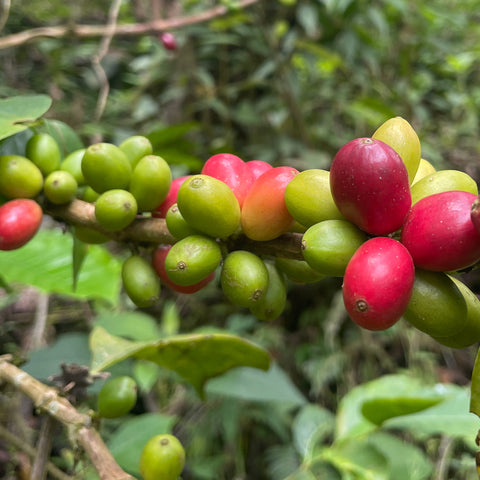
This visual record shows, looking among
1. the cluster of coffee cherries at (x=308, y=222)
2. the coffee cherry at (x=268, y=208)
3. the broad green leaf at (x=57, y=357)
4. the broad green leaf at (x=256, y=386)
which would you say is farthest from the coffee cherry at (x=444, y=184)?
the broad green leaf at (x=256, y=386)

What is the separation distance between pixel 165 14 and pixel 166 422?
2.77 meters

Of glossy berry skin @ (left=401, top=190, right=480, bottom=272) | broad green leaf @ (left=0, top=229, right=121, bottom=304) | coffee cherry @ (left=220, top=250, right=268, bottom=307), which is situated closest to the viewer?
glossy berry skin @ (left=401, top=190, right=480, bottom=272)

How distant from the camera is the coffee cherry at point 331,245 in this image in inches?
17.7

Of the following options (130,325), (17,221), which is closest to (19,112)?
(17,221)

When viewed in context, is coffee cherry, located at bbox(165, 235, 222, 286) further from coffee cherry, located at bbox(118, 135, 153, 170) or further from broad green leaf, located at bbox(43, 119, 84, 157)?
broad green leaf, located at bbox(43, 119, 84, 157)

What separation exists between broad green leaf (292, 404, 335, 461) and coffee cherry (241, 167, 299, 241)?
124 cm

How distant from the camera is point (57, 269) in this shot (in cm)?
122

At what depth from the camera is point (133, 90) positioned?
10.6ft

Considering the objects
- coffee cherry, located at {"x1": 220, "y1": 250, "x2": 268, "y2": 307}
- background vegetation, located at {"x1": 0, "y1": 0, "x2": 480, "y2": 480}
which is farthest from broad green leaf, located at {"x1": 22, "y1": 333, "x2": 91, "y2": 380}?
coffee cherry, located at {"x1": 220, "y1": 250, "x2": 268, "y2": 307}

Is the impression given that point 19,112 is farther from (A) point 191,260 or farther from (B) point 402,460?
(B) point 402,460

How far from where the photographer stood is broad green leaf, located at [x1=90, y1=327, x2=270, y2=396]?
0.74 metres

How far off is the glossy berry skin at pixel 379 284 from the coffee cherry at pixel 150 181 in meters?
0.31

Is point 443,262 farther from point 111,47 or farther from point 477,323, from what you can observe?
point 111,47

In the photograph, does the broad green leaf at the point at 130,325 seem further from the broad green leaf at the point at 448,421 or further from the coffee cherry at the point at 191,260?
the coffee cherry at the point at 191,260
